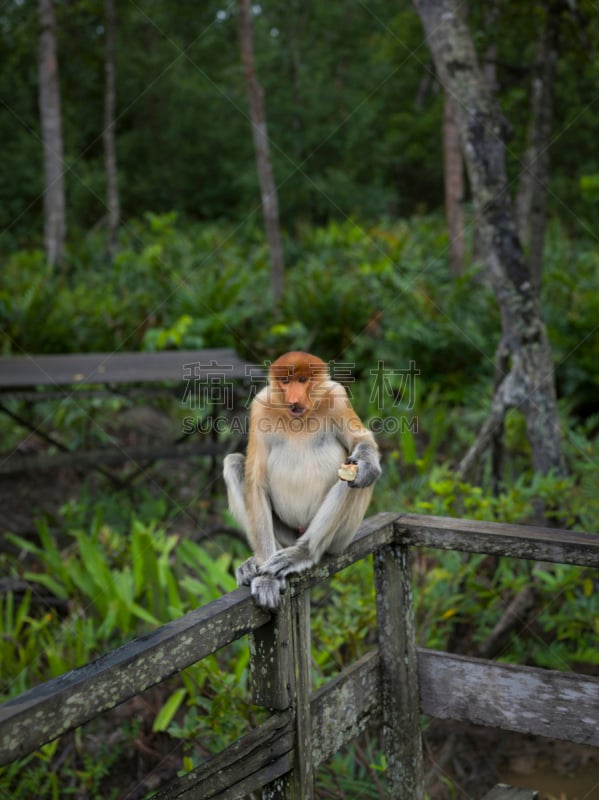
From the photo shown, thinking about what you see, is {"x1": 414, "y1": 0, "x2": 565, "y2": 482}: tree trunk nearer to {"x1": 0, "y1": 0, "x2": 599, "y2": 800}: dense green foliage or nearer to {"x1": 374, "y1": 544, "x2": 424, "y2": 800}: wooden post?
{"x1": 0, "y1": 0, "x2": 599, "y2": 800}: dense green foliage

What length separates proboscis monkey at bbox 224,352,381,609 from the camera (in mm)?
1817

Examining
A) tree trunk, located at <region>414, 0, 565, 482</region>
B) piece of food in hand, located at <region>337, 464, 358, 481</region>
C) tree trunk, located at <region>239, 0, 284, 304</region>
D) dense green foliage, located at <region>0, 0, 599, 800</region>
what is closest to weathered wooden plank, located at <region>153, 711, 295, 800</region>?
piece of food in hand, located at <region>337, 464, 358, 481</region>

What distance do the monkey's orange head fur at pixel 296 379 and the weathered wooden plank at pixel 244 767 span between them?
0.66 m

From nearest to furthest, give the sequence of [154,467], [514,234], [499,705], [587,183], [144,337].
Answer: [499,705] → [514,234] → [154,467] → [144,337] → [587,183]

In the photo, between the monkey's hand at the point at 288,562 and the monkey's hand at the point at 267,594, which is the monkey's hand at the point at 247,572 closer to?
the monkey's hand at the point at 288,562

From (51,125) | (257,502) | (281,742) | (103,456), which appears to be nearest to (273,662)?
(281,742)

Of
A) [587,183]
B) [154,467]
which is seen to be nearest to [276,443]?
[154,467]

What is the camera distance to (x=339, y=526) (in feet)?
6.01

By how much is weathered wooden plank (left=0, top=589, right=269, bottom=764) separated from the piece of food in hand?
0.38 meters

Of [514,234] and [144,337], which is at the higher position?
[514,234]

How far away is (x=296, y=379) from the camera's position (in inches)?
71.9

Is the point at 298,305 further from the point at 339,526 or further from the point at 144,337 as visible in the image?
the point at 339,526

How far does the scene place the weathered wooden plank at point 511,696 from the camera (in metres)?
1.67

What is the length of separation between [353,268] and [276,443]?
658 cm
